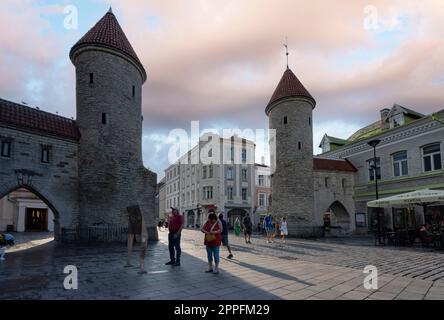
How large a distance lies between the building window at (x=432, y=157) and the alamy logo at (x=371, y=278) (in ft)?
54.4

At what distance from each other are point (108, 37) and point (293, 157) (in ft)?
54.7

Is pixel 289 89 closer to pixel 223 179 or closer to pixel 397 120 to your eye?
pixel 397 120

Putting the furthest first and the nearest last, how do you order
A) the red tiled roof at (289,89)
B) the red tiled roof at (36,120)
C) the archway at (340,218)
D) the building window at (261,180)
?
the building window at (261,180) → the archway at (340,218) → the red tiled roof at (289,89) → the red tiled roof at (36,120)

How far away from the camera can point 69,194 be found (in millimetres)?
16250

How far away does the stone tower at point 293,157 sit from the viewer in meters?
24.2

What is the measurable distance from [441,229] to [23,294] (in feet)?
60.4

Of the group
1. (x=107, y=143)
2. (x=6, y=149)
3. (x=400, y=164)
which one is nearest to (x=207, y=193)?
(x=400, y=164)

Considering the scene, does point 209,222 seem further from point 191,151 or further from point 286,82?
point 191,151

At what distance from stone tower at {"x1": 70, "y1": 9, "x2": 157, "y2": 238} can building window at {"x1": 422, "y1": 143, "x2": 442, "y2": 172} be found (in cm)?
2027

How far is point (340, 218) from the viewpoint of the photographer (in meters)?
27.9

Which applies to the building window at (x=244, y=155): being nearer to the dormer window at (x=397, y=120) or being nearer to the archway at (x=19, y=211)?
the dormer window at (x=397, y=120)

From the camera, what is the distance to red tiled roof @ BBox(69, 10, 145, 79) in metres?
17.7

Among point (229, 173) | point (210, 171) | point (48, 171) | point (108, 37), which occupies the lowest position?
point (48, 171)

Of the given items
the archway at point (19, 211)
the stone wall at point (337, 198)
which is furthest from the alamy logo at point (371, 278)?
the archway at point (19, 211)
